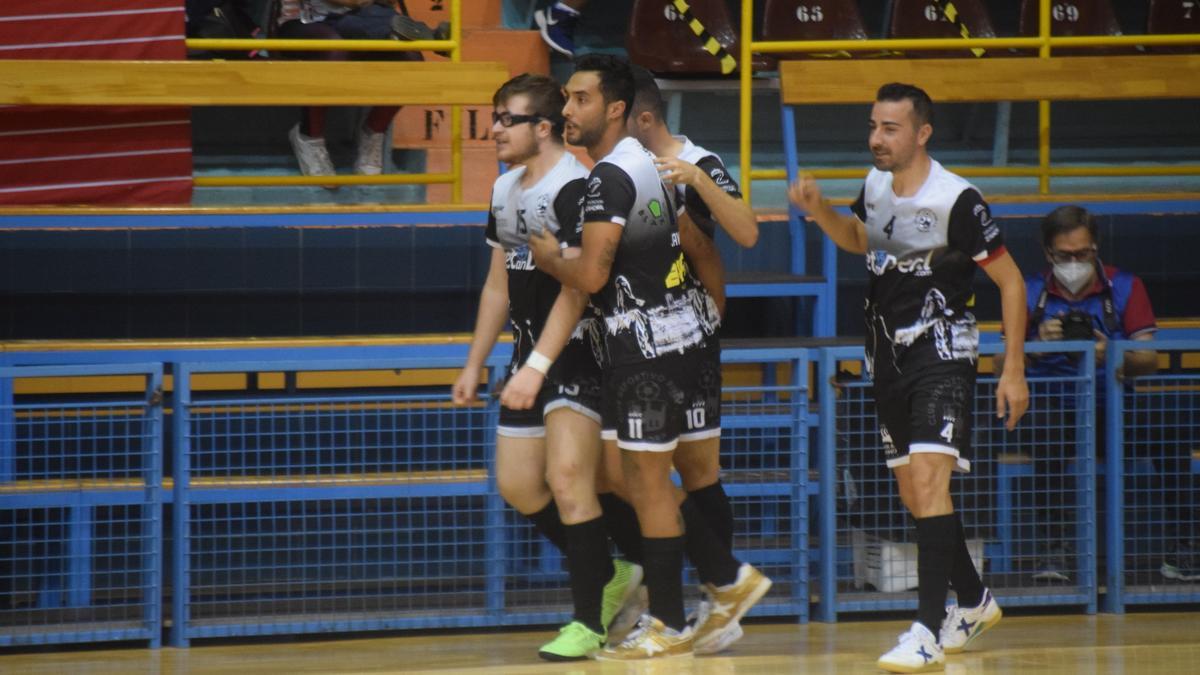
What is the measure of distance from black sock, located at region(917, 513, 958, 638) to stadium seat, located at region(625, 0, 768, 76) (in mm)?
4534

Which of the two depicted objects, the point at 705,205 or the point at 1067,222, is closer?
the point at 705,205

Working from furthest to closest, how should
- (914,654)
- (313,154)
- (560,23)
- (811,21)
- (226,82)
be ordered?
(811,21) → (560,23) → (313,154) → (226,82) → (914,654)

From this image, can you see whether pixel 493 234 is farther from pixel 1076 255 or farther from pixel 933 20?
pixel 933 20

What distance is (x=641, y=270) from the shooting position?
5.11 metres

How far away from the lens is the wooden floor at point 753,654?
16.8 feet

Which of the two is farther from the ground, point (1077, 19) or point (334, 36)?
point (1077, 19)

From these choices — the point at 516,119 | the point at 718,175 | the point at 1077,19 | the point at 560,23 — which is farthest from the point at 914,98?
the point at 1077,19

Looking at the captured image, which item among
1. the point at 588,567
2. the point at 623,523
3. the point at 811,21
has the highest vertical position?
the point at 811,21

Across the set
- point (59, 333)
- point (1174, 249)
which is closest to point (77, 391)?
point (59, 333)

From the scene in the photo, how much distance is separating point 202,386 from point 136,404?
1.24m

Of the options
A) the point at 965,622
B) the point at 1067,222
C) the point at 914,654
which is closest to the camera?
the point at 914,654

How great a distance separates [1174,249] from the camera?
26.2 ft

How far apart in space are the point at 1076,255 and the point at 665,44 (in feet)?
11.3

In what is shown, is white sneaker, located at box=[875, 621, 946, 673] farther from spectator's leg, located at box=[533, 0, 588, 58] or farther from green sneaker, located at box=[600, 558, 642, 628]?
spectator's leg, located at box=[533, 0, 588, 58]
